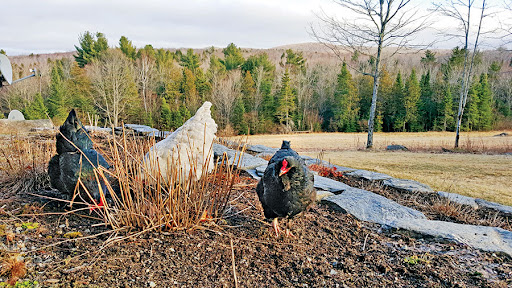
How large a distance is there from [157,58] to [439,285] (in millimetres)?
41366

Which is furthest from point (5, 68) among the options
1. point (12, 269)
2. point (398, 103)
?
point (398, 103)

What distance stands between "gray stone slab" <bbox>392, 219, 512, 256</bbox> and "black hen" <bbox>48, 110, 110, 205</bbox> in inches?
113

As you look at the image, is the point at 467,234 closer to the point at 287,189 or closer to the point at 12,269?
the point at 287,189

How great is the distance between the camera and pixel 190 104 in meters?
27.4

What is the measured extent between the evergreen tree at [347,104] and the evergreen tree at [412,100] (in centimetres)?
524

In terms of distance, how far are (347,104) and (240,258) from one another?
3299 centimetres

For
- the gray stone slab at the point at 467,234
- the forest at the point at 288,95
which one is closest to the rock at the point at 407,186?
the gray stone slab at the point at 467,234

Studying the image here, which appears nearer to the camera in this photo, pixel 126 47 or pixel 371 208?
pixel 371 208

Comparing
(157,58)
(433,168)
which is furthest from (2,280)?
(157,58)

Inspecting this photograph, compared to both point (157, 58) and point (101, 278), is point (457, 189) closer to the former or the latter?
point (101, 278)

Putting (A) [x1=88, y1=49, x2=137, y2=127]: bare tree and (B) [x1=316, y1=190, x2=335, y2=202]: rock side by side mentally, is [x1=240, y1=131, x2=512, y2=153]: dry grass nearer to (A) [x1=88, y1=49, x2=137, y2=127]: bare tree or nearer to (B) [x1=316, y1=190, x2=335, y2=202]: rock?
(A) [x1=88, y1=49, x2=137, y2=127]: bare tree

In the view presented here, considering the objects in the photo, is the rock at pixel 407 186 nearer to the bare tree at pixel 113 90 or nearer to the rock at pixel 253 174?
the rock at pixel 253 174

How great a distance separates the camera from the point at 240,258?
6.89 feet

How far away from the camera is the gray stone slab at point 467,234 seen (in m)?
2.44
